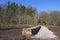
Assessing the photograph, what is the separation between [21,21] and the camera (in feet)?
202

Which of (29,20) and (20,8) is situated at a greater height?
(20,8)

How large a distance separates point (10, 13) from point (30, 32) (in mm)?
38078

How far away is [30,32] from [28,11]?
4234 cm

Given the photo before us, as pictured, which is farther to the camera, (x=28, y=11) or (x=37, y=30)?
(x=28, y=11)

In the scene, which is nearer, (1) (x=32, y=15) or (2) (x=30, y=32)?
(2) (x=30, y=32)

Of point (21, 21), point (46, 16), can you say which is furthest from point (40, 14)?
point (21, 21)

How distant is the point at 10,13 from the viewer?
5916 cm

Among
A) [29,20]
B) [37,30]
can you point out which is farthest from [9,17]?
[37,30]

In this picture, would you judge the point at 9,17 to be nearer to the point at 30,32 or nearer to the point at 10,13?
the point at 10,13

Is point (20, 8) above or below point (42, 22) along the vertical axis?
above

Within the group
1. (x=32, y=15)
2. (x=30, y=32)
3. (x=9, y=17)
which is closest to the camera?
(x=30, y=32)

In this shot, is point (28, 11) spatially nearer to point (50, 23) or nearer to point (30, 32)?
point (50, 23)

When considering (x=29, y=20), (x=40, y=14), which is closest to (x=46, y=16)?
(x=40, y=14)

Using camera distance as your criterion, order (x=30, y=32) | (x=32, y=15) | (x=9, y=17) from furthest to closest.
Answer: (x=32, y=15), (x=9, y=17), (x=30, y=32)
